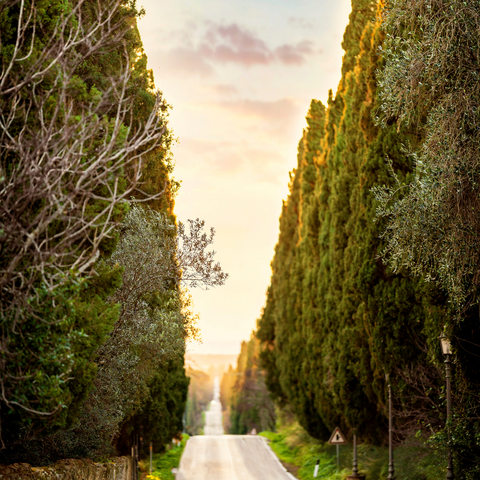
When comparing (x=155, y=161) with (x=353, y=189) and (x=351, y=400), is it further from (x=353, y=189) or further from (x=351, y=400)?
(x=351, y=400)

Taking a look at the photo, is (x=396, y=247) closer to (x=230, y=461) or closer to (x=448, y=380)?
(x=448, y=380)

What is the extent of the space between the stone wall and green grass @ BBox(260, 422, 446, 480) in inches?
259

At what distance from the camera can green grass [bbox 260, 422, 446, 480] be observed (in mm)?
16969

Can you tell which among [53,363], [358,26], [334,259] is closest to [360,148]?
[334,259]

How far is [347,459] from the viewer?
2605cm

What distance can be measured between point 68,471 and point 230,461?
939 inches

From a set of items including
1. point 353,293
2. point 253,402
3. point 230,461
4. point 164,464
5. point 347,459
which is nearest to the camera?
point 353,293

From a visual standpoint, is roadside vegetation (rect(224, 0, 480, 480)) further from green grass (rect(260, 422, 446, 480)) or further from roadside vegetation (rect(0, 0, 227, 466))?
roadside vegetation (rect(0, 0, 227, 466))

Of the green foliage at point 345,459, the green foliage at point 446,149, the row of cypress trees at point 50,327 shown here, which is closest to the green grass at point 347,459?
the green foliage at point 345,459

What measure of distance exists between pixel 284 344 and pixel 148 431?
1107 cm

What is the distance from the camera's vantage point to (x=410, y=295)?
1644 centimetres

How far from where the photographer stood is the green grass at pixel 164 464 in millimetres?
27141

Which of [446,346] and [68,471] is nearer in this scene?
[68,471]

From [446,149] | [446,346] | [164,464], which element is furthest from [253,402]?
[446,149]
